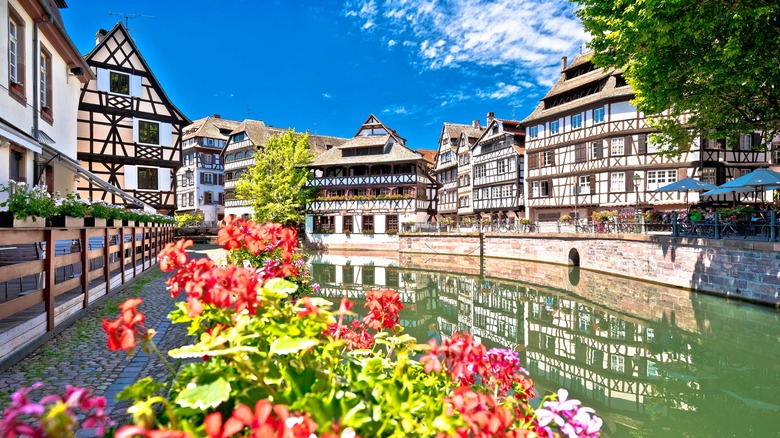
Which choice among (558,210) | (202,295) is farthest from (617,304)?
(558,210)

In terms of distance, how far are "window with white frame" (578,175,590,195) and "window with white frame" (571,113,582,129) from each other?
12.6 feet

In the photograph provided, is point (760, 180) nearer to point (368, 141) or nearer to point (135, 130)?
point (135, 130)

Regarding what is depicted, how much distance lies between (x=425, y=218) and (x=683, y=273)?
82.7ft

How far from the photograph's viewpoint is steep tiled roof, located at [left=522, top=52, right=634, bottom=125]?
29.5m

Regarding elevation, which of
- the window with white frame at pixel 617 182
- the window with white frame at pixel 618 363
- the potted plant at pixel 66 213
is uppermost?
the window with white frame at pixel 617 182

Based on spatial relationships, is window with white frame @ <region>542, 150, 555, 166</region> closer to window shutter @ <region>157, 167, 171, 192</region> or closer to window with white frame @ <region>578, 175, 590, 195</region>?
window with white frame @ <region>578, 175, 590, 195</region>

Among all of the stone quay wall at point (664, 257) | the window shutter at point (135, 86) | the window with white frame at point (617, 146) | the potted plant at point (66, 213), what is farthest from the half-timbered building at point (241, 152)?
the potted plant at point (66, 213)

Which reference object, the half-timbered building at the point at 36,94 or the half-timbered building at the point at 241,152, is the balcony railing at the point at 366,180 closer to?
the half-timbered building at the point at 241,152

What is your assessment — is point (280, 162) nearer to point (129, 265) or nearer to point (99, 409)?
point (129, 265)

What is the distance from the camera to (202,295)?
1.72 metres

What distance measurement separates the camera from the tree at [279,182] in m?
39.7

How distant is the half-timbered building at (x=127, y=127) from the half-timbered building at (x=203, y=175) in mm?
28628

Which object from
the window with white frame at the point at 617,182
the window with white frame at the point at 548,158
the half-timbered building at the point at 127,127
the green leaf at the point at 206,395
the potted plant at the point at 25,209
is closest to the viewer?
the green leaf at the point at 206,395

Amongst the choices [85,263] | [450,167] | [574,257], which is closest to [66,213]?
[85,263]
